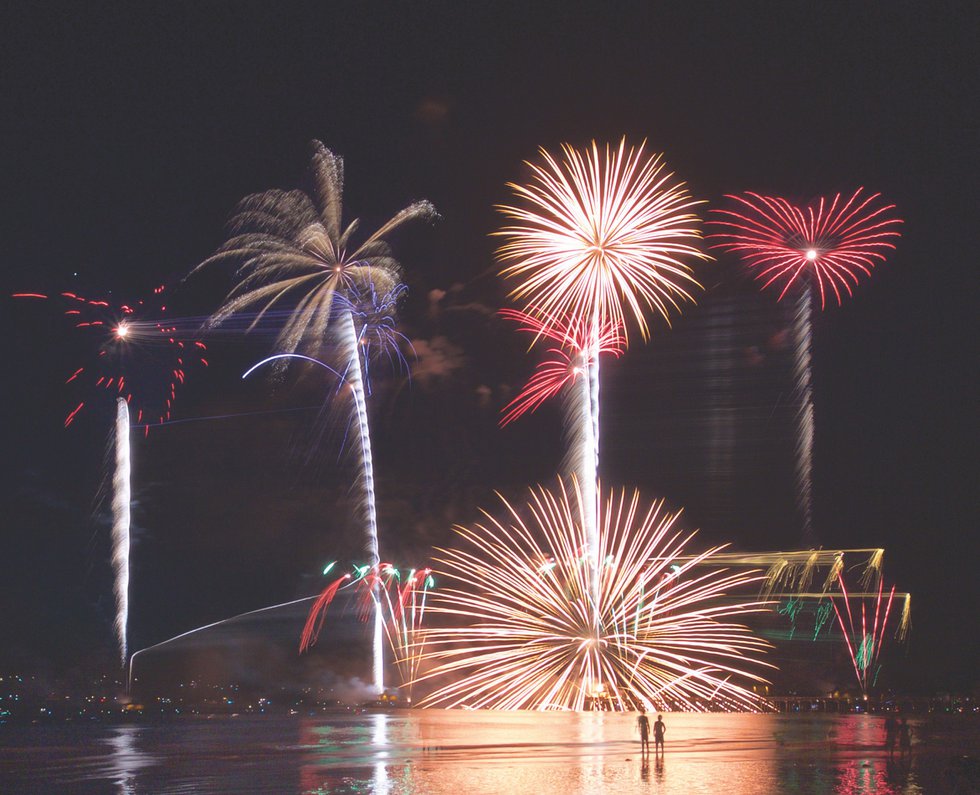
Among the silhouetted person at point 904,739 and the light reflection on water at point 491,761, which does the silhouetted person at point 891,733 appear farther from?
the light reflection on water at point 491,761

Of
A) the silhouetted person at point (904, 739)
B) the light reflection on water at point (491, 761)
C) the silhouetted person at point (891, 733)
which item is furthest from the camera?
the silhouetted person at point (904, 739)

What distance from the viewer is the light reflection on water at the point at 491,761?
73.3 feet

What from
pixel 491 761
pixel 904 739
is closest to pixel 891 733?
pixel 904 739

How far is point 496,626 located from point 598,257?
12.9 metres

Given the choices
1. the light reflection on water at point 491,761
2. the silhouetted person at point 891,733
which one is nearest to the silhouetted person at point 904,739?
the silhouetted person at point 891,733

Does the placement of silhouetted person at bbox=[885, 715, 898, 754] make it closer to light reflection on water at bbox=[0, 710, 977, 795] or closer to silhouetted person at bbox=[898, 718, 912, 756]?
silhouetted person at bbox=[898, 718, 912, 756]

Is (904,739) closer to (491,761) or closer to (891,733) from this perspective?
(891,733)

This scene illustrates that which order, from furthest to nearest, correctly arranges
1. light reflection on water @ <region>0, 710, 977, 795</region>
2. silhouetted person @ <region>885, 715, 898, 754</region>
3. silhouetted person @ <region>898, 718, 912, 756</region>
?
silhouetted person @ <region>898, 718, 912, 756</region> → silhouetted person @ <region>885, 715, 898, 754</region> → light reflection on water @ <region>0, 710, 977, 795</region>

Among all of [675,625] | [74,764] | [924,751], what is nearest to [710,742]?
[675,625]

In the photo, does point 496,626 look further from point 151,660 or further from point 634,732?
point 151,660

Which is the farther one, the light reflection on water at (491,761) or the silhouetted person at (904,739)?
the silhouetted person at (904,739)

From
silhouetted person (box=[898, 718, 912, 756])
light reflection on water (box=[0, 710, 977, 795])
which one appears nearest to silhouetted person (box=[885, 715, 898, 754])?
silhouetted person (box=[898, 718, 912, 756])

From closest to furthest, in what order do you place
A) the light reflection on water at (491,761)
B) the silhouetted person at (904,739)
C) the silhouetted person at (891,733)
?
the light reflection on water at (491,761) → the silhouetted person at (891,733) → the silhouetted person at (904,739)

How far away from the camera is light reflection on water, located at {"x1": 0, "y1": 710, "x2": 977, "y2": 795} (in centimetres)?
2233
